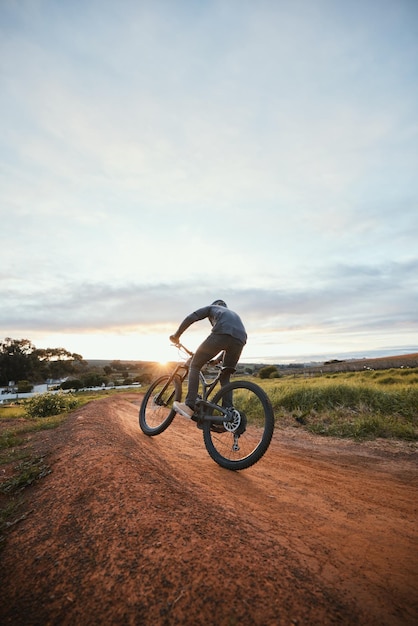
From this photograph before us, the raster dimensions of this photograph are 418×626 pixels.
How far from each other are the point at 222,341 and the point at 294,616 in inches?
145

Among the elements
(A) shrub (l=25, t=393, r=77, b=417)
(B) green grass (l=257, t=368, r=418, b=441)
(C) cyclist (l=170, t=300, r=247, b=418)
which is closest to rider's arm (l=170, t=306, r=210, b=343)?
(C) cyclist (l=170, t=300, r=247, b=418)

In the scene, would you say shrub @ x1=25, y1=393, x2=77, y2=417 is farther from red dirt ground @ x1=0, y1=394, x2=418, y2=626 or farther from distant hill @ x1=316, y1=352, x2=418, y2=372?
distant hill @ x1=316, y1=352, x2=418, y2=372

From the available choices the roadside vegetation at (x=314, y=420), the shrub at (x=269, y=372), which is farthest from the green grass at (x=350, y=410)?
the shrub at (x=269, y=372)

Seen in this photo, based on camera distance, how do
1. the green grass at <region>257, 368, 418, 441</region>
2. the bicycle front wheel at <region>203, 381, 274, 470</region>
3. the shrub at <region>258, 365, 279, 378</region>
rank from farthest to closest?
the shrub at <region>258, 365, 279, 378</region>, the green grass at <region>257, 368, 418, 441</region>, the bicycle front wheel at <region>203, 381, 274, 470</region>

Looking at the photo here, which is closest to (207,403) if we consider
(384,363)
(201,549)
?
(201,549)

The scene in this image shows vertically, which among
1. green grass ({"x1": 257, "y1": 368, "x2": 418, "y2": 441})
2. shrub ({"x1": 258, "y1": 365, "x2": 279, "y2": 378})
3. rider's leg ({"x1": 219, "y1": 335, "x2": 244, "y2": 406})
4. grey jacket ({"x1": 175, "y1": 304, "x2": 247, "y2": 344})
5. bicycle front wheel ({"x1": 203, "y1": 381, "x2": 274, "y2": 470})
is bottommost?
shrub ({"x1": 258, "y1": 365, "x2": 279, "y2": 378})

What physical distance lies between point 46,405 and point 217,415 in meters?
13.2

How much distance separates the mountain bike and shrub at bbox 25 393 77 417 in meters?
10.1

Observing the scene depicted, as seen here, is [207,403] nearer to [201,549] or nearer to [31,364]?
[201,549]

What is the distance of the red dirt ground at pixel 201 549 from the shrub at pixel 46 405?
1204 cm

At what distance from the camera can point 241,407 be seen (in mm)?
11625

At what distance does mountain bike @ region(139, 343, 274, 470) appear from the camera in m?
4.55

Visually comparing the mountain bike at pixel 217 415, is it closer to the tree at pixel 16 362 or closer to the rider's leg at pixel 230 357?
the rider's leg at pixel 230 357

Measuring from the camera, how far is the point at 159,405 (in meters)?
7.21
